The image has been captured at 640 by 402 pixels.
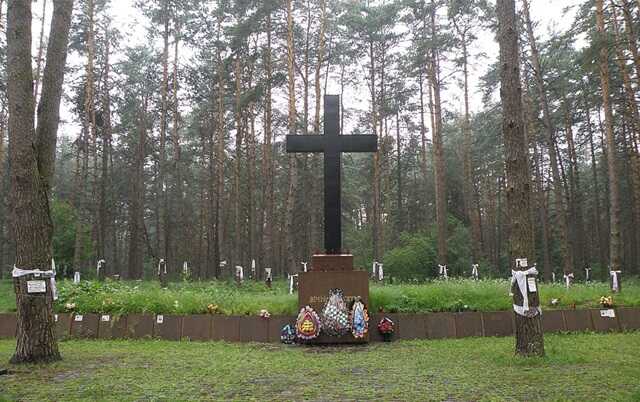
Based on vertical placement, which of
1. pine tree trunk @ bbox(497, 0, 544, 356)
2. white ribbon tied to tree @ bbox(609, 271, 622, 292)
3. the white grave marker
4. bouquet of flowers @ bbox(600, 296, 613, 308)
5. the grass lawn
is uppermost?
pine tree trunk @ bbox(497, 0, 544, 356)

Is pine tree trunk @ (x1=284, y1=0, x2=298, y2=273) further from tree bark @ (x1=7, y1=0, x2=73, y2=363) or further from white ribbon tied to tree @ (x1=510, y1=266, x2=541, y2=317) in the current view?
white ribbon tied to tree @ (x1=510, y1=266, x2=541, y2=317)

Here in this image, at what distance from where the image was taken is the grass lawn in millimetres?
4641

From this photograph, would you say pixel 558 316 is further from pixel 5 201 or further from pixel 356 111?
pixel 5 201

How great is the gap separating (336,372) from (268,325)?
339 centimetres

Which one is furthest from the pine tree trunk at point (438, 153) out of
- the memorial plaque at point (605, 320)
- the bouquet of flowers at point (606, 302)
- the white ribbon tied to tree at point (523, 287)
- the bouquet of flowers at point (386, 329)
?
the white ribbon tied to tree at point (523, 287)

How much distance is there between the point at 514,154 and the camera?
729cm

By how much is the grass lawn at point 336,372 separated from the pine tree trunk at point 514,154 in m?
1.09

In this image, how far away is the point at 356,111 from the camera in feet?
85.9

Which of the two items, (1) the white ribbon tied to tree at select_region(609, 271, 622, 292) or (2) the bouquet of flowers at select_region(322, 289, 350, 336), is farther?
(1) the white ribbon tied to tree at select_region(609, 271, 622, 292)

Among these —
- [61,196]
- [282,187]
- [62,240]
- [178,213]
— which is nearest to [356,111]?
[282,187]

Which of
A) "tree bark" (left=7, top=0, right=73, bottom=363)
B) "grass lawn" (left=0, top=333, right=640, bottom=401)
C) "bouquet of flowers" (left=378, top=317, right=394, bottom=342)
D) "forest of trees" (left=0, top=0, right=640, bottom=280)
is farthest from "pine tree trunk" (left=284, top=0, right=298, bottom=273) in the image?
"tree bark" (left=7, top=0, right=73, bottom=363)

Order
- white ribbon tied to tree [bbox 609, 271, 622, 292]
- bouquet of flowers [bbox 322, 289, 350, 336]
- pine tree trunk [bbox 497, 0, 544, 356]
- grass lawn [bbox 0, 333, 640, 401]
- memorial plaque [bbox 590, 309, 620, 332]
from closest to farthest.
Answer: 1. grass lawn [bbox 0, 333, 640, 401]
2. pine tree trunk [bbox 497, 0, 544, 356]
3. bouquet of flowers [bbox 322, 289, 350, 336]
4. memorial plaque [bbox 590, 309, 620, 332]
5. white ribbon tied to tree [bbox 609, 271, 622, 292]

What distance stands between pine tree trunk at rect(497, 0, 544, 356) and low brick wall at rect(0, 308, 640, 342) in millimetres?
2293

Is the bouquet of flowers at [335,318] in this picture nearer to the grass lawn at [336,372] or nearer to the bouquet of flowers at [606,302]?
the grass lawn at [336,372]
